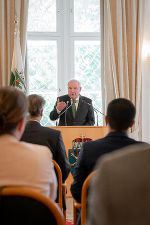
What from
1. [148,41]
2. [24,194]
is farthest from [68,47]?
[24,194]

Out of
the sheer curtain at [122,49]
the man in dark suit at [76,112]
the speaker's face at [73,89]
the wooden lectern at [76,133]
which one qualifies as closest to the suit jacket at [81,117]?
the man in dark suit at [76,112]

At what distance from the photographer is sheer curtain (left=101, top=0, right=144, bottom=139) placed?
6.37 meters

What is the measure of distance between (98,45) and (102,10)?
713mm

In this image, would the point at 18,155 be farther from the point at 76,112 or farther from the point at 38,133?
the point at 76,112

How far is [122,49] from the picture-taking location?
6.45 metres

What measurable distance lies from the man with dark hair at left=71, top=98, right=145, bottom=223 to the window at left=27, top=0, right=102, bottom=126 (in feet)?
15.0

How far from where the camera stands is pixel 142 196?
82 cm

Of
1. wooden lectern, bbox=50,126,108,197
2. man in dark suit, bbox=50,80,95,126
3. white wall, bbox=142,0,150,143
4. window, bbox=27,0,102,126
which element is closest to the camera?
wooden lectern, bbox=50,126,108,197

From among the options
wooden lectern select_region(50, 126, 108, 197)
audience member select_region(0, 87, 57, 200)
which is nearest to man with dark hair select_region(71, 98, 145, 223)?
audience member select_region(0, 87, 57, 200)

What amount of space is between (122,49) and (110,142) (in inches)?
189

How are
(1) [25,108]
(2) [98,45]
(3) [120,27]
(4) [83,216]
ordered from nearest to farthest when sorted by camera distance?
(1) [25,108], (4) [83,216], (3) [120,27], (2) [98,45]

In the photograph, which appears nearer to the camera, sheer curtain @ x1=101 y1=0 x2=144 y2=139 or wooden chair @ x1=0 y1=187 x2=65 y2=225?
wooden chair @ x1=0 y1=187 x2=65 y2=225

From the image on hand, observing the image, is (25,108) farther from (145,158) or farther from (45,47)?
(45,47)

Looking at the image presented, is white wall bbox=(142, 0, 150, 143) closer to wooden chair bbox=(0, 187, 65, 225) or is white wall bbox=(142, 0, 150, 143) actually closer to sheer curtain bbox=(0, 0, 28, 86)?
sheer curtain bbox=(0, 0, 28, 86)
